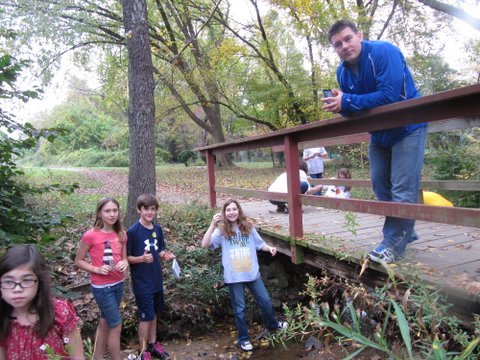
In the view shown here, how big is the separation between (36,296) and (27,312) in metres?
0.10

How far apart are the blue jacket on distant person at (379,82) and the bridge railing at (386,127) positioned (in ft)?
0.34

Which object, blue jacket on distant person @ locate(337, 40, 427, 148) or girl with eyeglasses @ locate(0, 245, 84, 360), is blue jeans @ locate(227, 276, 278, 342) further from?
girl with eyeglasses @ locate(0, 245, 84, 360)

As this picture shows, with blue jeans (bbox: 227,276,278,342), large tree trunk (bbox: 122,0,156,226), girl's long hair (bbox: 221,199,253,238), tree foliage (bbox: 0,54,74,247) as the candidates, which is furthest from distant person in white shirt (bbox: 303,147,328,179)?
tree foliage (bbox: 0,54,74,247)

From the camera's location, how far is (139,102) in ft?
18.9

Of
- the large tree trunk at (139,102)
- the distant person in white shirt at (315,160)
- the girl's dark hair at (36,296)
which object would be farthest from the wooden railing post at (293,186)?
the distant person in white shirt at (315,160)

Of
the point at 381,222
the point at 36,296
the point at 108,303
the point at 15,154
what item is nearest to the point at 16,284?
the point at 36,296

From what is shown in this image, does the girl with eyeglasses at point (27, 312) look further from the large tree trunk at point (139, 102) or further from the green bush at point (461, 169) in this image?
the green bush at point (461, 169)

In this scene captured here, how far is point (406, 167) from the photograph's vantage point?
3025 millimetres

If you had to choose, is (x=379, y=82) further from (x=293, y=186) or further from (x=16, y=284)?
(x=16, y=284)

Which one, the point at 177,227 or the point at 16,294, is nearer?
the point at 16,294

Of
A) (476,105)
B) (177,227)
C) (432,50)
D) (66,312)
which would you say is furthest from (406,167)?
(432,50)

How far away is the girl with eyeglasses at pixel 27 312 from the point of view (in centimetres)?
206

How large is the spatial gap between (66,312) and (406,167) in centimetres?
253

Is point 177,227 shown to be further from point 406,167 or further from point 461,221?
point 461,221
